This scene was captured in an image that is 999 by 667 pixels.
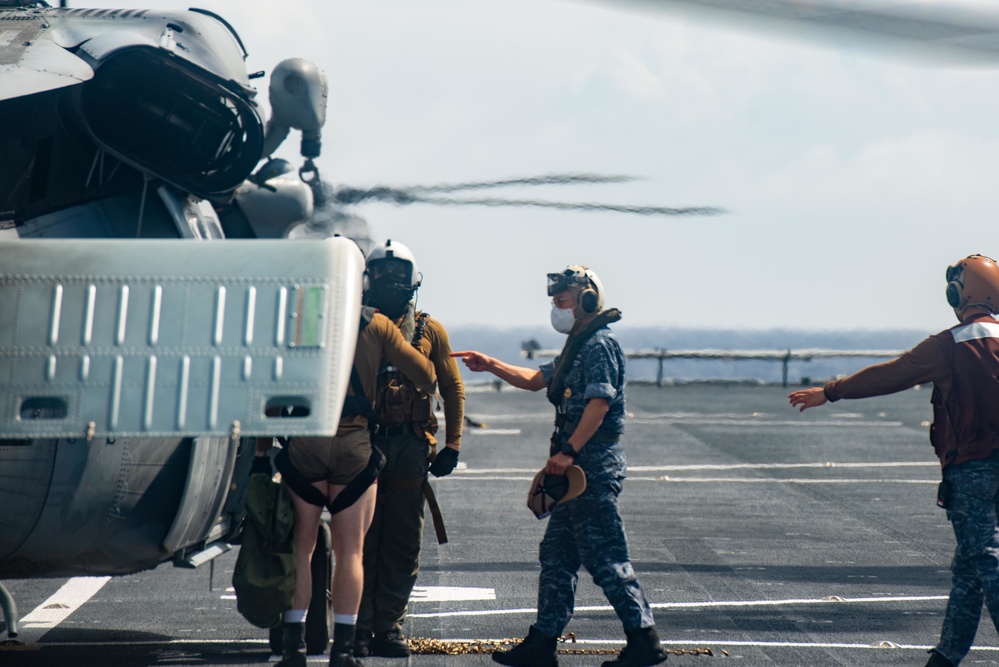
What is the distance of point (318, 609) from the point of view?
7.13 metres

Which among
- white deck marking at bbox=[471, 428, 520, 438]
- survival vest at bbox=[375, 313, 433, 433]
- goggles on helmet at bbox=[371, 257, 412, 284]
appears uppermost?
goggles on helmet at bbox=[371, 257, 412, 284]

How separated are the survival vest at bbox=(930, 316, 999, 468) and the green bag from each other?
3.41 metres

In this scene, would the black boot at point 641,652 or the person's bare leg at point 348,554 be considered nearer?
the person's bare leg at point 348,554

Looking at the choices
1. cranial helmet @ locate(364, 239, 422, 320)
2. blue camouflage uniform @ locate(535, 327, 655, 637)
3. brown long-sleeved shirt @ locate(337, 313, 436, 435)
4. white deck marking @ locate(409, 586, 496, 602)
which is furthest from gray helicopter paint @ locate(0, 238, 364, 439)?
white deck marking @ locate(409, 586, 496, 602)

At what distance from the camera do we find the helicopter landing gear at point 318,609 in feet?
23.0

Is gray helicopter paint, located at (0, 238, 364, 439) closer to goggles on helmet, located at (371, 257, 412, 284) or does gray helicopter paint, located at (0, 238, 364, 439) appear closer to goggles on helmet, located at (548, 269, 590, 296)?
goggles on helmet, located at (371, 257, 412, 284)

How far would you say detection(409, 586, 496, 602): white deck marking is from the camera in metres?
8.83

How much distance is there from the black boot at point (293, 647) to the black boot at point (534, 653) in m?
1.16

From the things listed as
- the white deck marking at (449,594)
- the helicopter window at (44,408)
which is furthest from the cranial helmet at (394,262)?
the white deck marking at (449,594)

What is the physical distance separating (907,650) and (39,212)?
213 inches

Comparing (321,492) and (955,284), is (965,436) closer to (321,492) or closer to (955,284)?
(955,284)

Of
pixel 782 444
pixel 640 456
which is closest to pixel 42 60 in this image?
pixel 640 456

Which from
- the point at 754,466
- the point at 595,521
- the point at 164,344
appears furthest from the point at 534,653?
the point at 754,466

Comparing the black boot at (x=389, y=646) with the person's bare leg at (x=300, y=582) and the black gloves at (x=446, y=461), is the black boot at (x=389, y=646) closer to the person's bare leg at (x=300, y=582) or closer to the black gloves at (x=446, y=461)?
the person's bare leg at (x=300, y=582)
